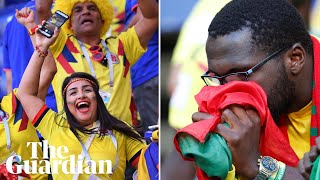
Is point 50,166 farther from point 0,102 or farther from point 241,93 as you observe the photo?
point 241,93

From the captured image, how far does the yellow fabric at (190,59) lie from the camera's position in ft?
11.1

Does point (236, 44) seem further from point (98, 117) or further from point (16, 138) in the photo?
point (16, 138)

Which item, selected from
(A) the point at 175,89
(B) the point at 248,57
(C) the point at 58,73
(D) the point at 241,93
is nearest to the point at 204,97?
(D) the point at 241,93

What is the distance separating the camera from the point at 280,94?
83.9 inches

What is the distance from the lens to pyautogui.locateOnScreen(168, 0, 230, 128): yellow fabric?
3.38 meters

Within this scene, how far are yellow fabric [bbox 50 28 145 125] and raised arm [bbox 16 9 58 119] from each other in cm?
4

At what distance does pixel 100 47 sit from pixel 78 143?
0.56 meters

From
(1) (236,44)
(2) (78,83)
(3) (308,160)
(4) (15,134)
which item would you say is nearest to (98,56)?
(2) (78,83)

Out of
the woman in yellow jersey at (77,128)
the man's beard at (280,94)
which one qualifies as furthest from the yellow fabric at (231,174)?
the woman in yellow jersey at (77,128)

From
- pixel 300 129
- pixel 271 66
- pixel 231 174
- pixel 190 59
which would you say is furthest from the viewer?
pixel 190 59

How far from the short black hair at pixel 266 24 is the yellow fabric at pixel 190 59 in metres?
1.11

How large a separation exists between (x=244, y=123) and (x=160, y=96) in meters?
1.86

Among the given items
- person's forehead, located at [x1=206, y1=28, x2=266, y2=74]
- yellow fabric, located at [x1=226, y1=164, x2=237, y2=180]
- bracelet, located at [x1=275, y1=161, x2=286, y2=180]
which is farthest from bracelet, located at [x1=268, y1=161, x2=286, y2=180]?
person's forehead, located at [x1=206, y1=28, x2=266, y2=74]

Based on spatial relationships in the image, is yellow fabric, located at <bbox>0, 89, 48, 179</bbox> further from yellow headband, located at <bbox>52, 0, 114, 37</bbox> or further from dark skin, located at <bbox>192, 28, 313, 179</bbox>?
dark skin, located at <bbox>192, 28, 313, 179</bbox>
